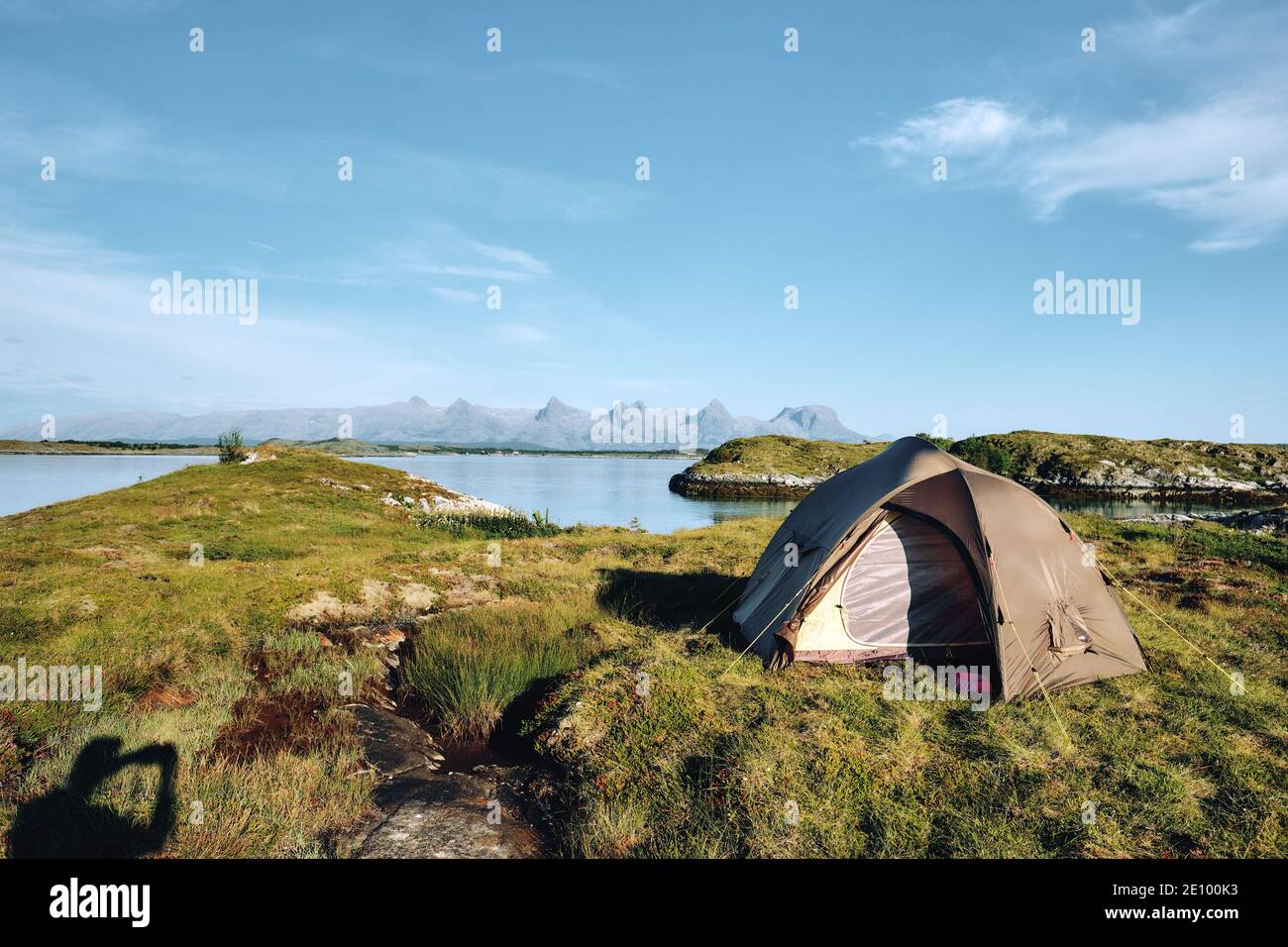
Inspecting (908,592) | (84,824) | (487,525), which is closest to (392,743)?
(84,824)

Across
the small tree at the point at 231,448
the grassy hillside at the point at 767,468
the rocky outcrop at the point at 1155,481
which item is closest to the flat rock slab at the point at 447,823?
the small tree at the point at 231,448

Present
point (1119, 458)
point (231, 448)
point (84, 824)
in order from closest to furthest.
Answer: point (84, 824), point (231, 448), point (1119, 458)

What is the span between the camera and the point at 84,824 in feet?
17.2

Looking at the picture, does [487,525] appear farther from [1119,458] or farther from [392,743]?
[1119,458]

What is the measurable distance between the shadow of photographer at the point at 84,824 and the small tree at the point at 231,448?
3902 cm

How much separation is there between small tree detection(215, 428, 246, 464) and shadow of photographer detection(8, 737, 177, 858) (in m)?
Result: 39.0

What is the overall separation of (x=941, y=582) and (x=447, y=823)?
25.5 ft

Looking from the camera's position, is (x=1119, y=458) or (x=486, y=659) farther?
(x=1119, y=458)

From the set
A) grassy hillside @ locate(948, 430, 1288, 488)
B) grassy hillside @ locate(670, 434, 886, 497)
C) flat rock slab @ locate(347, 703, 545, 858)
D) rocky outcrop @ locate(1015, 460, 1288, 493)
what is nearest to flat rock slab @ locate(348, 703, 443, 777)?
flat rock slab @ locate(347, 703, 545, 858)

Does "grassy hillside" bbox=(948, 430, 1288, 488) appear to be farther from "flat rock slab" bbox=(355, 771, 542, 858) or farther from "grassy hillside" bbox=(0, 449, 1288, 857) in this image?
"flat rock slab" bbox=(355, 771, 542, 858)

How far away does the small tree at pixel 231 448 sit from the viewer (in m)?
39.9

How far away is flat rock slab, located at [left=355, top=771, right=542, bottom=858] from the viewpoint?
5508 millimetres

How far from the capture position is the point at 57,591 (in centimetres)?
1091
